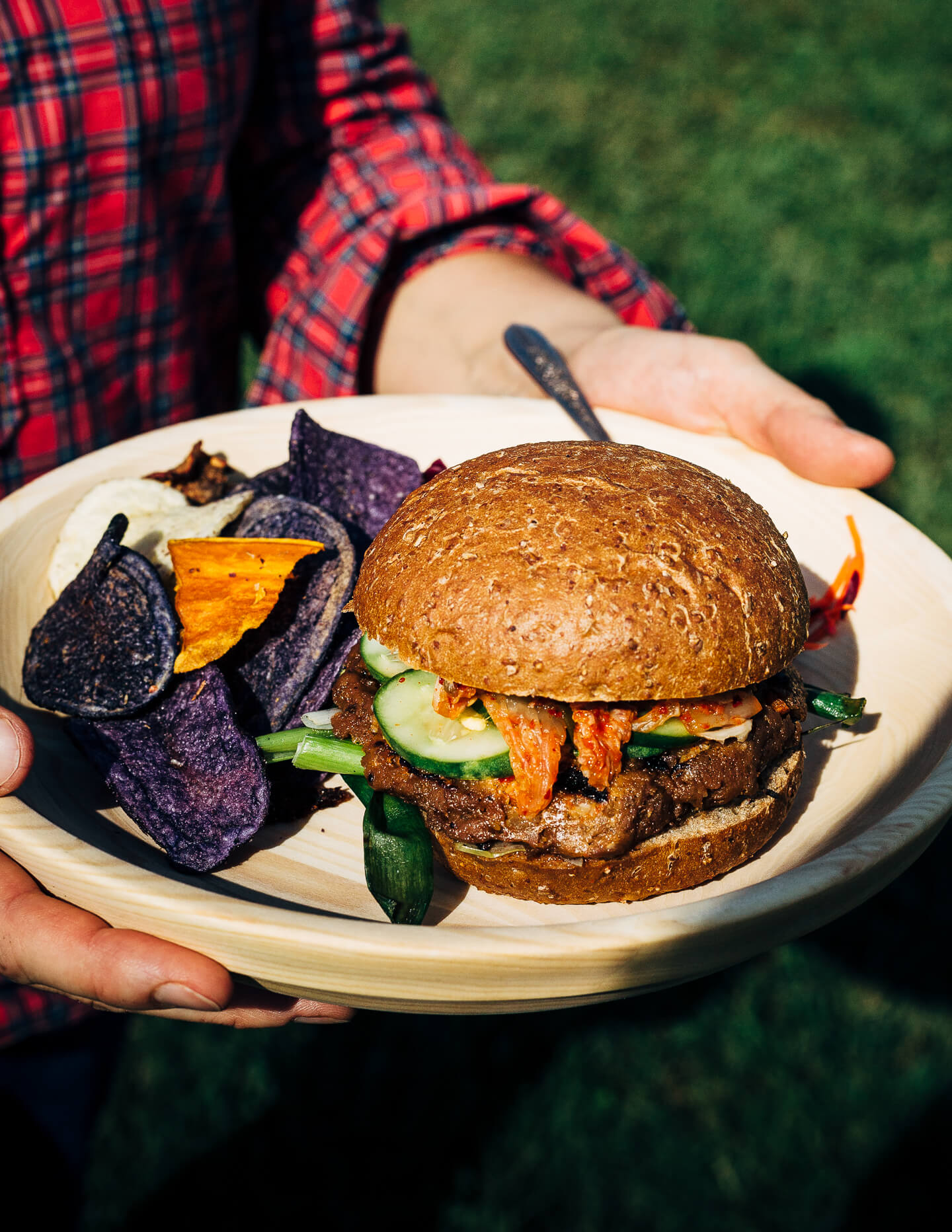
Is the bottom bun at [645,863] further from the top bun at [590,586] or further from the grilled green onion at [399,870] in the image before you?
the top bun at [590,586]

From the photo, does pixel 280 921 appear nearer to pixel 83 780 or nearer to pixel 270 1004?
pixel 270 1004

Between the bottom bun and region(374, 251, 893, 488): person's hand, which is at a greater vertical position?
region(374, 251, 893, 488): person's hand

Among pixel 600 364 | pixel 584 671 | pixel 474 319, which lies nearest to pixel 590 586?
pixel 584 671

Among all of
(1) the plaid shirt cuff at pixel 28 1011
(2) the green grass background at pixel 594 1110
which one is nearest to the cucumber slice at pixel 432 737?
(1) the plaid shirt cuff at pixel 28 1011

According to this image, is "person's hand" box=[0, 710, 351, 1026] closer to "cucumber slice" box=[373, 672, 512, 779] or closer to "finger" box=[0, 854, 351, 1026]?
"finger" box=[0, 854, 351, 1026]

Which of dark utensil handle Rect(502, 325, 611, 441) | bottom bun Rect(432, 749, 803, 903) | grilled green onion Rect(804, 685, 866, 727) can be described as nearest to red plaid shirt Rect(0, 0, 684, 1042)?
dark utensil handle Rect(502, 325, 611, 441)

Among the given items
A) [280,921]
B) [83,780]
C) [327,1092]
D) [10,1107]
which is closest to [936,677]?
[280,921]

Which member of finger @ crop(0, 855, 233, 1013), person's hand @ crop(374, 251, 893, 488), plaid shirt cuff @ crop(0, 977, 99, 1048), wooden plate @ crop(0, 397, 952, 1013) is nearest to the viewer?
wooden plate @ crop(0, 397, 952, 1013)
